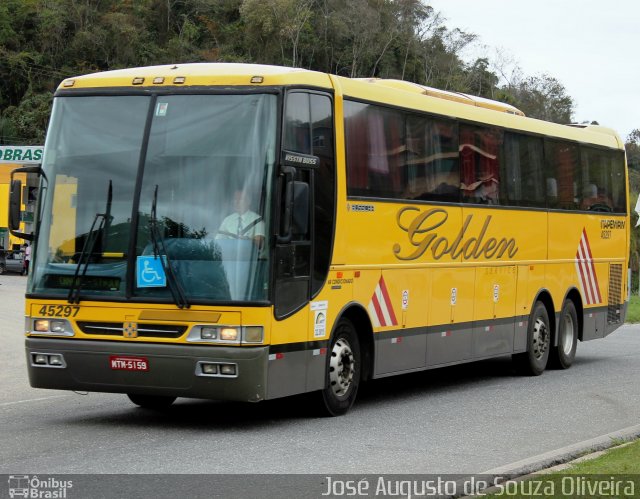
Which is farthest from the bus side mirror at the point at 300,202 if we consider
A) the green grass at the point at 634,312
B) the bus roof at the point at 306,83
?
the green grass at the point at 634,312

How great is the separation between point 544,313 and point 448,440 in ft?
24.8

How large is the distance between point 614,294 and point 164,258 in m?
11.8

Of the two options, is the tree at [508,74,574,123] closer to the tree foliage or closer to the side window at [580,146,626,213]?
the tree foliage

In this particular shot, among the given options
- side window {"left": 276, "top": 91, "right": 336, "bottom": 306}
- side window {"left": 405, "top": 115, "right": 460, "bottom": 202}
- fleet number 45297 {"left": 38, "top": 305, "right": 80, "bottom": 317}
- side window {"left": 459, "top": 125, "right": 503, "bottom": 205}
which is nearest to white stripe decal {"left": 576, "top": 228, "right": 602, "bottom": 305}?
side window {"left": 459, "top": 125, "right": 503, "bottom": 205}

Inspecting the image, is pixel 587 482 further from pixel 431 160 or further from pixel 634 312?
pixel 634 312

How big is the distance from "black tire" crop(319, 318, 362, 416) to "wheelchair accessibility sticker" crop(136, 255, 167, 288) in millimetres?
2019

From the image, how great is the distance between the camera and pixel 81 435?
11.1 meters

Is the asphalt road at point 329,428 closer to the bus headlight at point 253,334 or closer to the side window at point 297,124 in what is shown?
the bus headlight at point 253,334

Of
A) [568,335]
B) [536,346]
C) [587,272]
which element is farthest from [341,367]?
[587,272]

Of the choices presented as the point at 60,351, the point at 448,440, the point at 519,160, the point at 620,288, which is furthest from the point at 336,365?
the point at 620,288

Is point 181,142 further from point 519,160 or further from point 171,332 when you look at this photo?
point 519,160

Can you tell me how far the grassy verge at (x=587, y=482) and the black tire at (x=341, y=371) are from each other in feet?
11.5

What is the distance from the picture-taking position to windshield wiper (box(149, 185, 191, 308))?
1122 centimetres

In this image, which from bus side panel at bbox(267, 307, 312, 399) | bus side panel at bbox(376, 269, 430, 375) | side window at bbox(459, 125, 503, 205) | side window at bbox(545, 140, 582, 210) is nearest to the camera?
bus side panel at bbox(267, 307, 312, 399)
